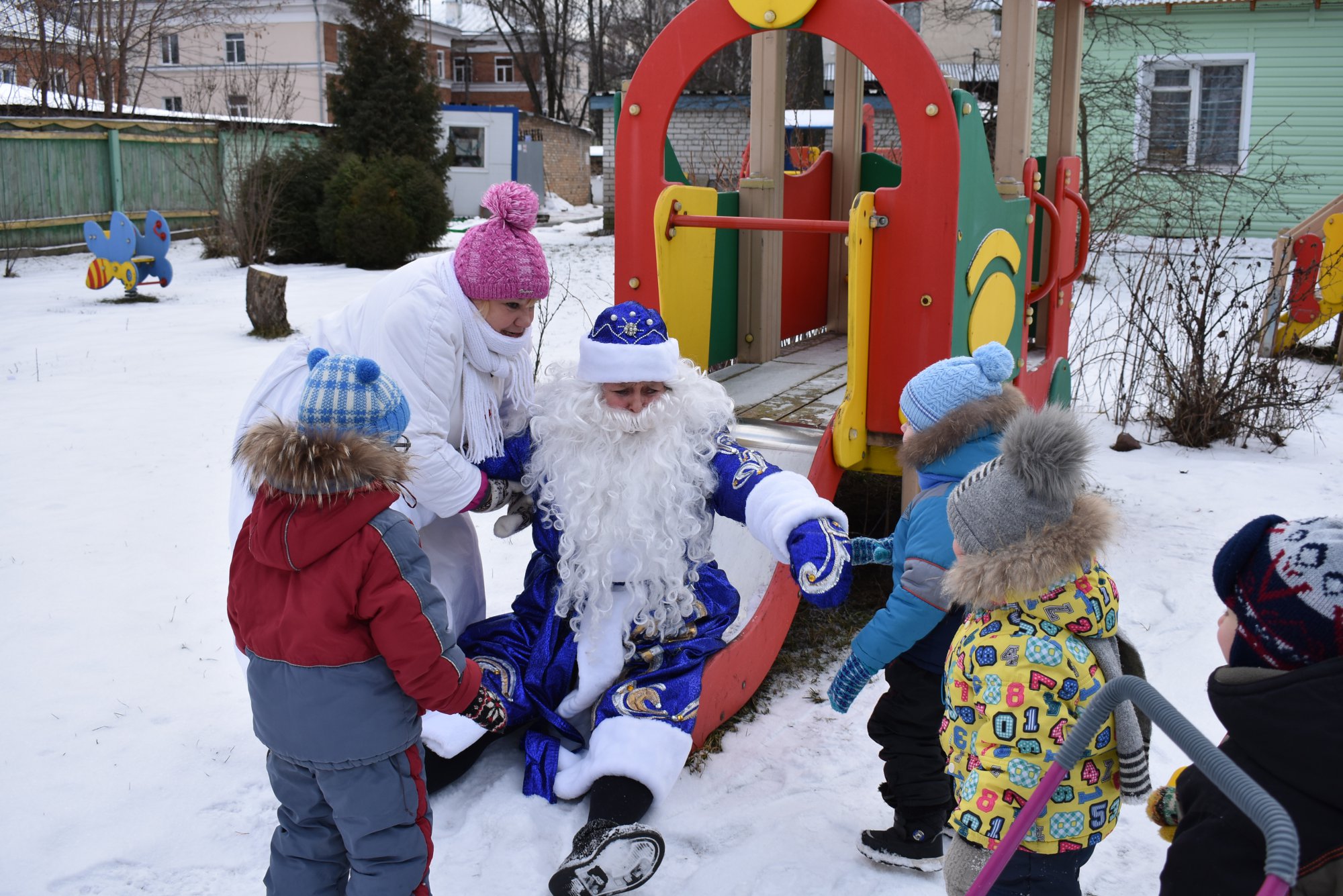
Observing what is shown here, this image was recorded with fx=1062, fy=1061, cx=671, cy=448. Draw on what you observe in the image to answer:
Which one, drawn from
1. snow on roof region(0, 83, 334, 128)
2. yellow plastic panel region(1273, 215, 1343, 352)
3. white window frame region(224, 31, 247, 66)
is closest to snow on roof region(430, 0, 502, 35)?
white window frame region(224, 31, 247, 66)

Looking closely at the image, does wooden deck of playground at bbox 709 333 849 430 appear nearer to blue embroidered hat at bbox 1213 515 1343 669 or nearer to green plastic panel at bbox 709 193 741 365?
green plastic panel at bbox 709 193 741 365

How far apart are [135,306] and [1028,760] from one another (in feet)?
37.2

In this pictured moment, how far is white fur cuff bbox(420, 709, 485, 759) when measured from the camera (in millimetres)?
2777

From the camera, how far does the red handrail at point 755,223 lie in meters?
3.59

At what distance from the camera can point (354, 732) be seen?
6.55ft

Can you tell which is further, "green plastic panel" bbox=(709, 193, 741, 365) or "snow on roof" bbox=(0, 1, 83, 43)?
"snow on roof" bbox=(0, 1, 83, 43)

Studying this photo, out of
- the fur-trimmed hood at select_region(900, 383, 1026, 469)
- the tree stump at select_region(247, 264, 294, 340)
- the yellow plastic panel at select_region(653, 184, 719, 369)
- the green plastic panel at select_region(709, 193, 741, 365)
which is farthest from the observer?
the tree stump at select_region(247, 264, 294, 340)

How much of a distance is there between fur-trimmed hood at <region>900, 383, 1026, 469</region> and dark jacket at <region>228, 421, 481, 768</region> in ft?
3.79

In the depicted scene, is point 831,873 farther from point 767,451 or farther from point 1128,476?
point 1128,476

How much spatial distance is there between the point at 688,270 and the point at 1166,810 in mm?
2964

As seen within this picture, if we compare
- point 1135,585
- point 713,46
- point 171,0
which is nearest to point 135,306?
point 713,46

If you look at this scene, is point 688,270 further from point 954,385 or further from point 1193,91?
point 1193,91

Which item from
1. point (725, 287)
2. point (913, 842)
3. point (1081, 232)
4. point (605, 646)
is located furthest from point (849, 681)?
point (1081, 232)

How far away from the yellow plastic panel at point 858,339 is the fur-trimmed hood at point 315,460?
1.91 m
